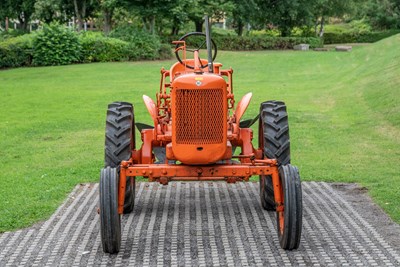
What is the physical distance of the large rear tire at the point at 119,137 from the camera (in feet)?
25.4

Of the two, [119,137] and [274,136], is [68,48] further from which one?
[274,136]

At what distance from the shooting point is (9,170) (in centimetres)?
1123

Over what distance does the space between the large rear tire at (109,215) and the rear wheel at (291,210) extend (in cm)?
148

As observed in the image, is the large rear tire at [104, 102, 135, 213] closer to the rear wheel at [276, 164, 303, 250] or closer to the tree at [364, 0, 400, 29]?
the rear wheel at [276, 164, 303, 250]

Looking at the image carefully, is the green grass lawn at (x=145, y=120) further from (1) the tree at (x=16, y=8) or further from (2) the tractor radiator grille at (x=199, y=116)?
(1) the tree at (x=16, y=8)

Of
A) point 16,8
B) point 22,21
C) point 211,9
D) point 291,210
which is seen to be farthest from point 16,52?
point 291,210

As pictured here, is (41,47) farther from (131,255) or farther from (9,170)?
(131,255)

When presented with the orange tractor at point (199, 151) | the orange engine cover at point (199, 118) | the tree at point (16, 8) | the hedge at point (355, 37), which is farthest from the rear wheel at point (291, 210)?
the hedge at point (355, 37)

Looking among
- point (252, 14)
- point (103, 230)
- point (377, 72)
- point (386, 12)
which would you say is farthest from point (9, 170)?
point (386, 12)

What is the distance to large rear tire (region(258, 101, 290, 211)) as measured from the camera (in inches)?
309

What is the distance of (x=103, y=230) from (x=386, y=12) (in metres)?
64.5

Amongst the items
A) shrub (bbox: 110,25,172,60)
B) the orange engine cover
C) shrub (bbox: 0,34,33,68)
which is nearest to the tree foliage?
shrub (bbox: 110,25,172,60)

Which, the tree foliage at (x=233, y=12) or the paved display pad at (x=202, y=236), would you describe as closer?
the paved display pad at (x=202, y=236)

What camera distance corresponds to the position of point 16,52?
3631cm
